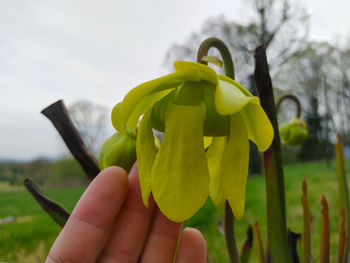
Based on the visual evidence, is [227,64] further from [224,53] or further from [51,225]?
[51,225]

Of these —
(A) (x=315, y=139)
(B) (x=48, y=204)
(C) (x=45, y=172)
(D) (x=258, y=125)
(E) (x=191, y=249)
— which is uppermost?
(D) (x=258, y=125)

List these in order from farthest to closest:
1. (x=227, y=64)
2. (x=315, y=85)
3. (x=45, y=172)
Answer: (x=315, y=85) < (x=45, y=172) < (x=227, y=64)

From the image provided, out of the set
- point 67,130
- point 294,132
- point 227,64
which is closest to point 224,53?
point 227,64

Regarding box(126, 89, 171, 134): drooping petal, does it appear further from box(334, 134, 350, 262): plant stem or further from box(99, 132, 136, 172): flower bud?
box(334, 134, 350, 262): plant stem

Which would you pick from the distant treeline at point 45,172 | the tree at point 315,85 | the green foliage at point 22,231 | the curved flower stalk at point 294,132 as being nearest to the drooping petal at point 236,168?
the curved flower stalk at point 294,132

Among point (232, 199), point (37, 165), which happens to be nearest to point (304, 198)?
point (232, 199)

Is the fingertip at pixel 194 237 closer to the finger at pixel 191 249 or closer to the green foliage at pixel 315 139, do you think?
the finger at pixel 191 249
